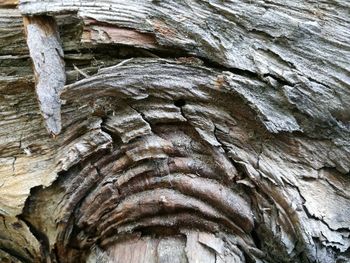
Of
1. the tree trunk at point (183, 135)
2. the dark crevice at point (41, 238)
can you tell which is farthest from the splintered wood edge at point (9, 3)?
the dark crevice at point (41, 238)

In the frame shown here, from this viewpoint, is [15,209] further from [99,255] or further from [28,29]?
[28,29]

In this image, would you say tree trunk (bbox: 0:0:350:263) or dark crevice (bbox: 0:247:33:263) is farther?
dark crevice (bbox: 0:247:33:263)

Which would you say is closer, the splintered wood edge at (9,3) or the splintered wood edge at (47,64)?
the splintered wood edge at (47,64)

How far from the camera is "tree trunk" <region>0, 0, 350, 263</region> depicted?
1057mm

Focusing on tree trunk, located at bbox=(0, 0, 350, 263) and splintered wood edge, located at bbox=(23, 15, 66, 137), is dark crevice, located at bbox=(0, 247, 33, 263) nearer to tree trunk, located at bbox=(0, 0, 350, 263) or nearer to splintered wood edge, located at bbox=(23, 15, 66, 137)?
tree trunk, located at bbox=(0, 0, 350, 263)

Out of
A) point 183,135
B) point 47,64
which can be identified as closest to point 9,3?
point 47,64

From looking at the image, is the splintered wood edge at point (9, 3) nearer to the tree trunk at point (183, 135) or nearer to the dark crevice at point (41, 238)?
the tree trunk at point (183, 135)

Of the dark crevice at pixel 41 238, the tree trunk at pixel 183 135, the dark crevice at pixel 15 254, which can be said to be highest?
the tree trunk at pixel 183 135

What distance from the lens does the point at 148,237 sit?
1.10 meters

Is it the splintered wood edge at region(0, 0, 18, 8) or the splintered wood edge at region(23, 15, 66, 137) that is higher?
the splintered wood edge at region(0, 0, 18, 8)

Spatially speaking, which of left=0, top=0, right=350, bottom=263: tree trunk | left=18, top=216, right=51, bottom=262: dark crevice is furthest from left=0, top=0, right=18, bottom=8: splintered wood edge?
left=18, top=216, right=51, bottom=262: dark crevice

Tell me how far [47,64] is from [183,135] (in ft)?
1.11

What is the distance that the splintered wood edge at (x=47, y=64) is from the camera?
1.14 metres

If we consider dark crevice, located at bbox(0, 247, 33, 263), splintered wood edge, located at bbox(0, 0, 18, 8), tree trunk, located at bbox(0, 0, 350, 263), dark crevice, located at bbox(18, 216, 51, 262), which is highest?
splintered wood edge, located at bbox(0, 0, 18, 8)
